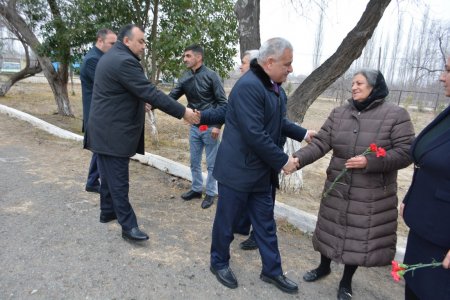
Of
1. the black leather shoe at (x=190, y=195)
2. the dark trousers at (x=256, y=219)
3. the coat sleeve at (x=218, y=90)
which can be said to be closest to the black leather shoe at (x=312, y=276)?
the dark trousers at (x=256, y=219)

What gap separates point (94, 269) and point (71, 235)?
736 millimetres

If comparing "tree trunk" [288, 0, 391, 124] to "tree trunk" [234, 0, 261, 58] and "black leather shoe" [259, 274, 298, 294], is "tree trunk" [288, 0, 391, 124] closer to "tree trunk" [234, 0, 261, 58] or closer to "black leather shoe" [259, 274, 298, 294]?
"tree trunk" [234, 0, 261, 58]

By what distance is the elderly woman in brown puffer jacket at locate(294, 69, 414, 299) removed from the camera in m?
2.63

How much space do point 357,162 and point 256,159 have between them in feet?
2.39

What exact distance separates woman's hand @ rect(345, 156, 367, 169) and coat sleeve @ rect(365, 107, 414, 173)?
1.3 inches

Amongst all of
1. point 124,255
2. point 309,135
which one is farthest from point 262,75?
point 124,255

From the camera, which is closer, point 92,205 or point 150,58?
point 92,205

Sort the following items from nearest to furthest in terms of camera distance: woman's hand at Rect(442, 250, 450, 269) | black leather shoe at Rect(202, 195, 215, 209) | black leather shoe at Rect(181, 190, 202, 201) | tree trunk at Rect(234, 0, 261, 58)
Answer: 1. woman's hand at Rect(442, 250, 450, 269)
2. black leather shoe at Rect(202, 195, 215, 209)
3. black leather shoe at Rect(181, 190, 202, 201)
4. tree trunk at Rect(234, 0, 261, 58)

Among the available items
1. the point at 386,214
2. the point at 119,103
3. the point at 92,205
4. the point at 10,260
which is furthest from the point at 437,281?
the point at 92,205

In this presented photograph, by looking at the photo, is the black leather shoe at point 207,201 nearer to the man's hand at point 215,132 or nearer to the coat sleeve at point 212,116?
the man's hand at point 215,132

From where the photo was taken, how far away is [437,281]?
78.3 inches

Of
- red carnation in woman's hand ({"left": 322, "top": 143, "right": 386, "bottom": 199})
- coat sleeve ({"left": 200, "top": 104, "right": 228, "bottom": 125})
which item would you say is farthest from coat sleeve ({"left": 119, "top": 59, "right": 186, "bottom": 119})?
red carnation in woman's hand ({"left": 322, "top": 143, "right": 386, "bottom": 199})

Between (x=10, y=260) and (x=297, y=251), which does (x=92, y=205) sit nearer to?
(x=10, y=260)

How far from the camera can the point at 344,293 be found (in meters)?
2.90
